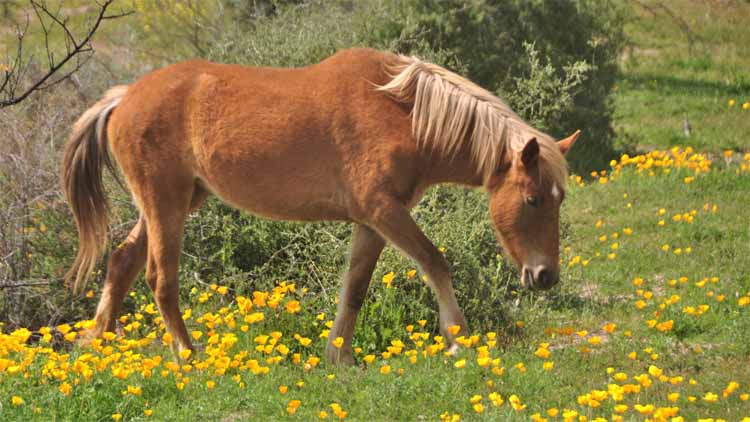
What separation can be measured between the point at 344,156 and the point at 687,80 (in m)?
11.4

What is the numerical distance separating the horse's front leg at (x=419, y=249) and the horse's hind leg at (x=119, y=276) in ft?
5.53

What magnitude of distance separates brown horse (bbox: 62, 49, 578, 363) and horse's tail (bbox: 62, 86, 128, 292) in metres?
0.16

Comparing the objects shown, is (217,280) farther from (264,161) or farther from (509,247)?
(509,247)

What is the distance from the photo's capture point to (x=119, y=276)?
6.70m

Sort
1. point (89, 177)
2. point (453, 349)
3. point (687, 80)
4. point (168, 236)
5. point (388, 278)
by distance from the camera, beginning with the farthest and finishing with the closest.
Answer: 1. point (687, 80)
2. point (89, 177)
3. point (388, 278)
4. point (168, 236)
5. point (453, 349)

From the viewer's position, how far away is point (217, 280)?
7637 mm

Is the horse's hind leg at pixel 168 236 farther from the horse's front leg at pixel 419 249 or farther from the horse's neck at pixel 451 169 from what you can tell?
the horse's neck at pixel 451 169

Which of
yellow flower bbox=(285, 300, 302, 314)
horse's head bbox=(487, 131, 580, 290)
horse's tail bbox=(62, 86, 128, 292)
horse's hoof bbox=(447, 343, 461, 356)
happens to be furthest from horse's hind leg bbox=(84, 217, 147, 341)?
horse's head bbox=(487, 131, 580, 290)

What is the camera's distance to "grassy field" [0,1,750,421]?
5.07 m

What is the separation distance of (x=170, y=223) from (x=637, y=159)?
21.0 ft

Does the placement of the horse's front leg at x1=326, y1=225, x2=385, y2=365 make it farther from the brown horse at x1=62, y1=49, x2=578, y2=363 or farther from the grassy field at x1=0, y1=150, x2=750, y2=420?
the grassy field at x1=0, y1=150, x2=750, y2=420

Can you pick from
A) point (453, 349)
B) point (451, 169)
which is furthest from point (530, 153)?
point (453, 349)

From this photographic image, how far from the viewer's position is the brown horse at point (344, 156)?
6.03 m

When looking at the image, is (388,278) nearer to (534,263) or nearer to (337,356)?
(337,356)
